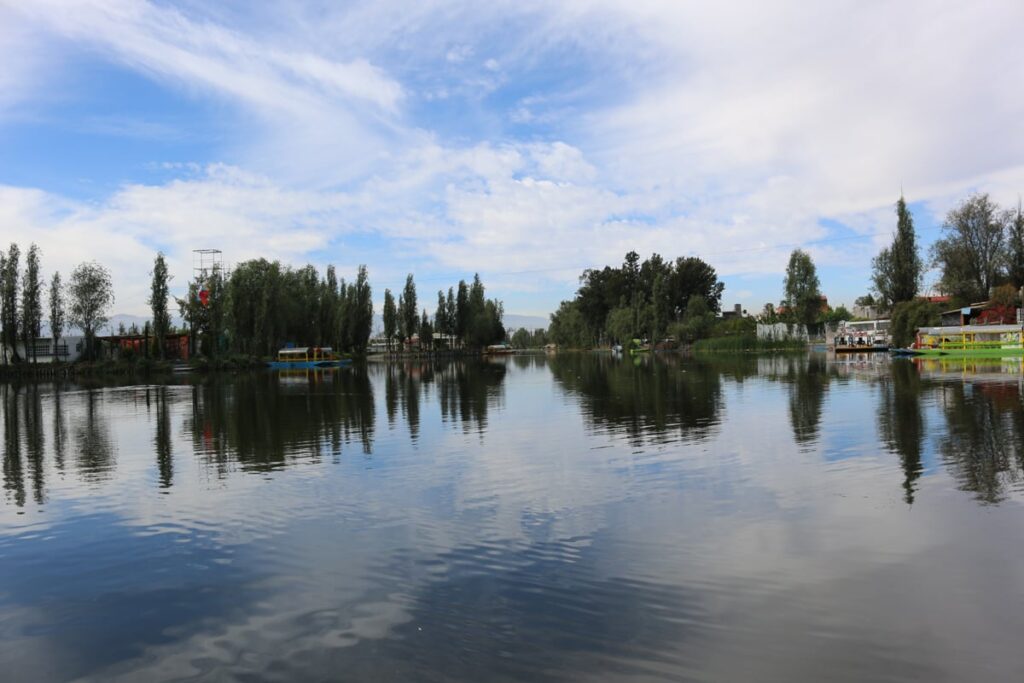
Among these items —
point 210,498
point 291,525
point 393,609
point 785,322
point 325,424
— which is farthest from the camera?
point 785,322

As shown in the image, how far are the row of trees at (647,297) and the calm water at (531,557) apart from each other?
89.5 m

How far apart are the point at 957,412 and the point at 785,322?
256ft

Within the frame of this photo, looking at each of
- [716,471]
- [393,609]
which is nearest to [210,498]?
[393,609]

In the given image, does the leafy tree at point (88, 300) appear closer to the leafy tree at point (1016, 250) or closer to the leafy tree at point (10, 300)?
the leafy tree at point (10, 300)

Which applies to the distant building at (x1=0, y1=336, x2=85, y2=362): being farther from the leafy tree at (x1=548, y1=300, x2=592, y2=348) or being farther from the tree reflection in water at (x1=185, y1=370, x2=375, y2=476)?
the leafy tree at (x1=548, y1=300, x2=592, y2=348)

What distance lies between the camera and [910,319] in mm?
64500

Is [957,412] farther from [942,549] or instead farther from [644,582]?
[644,582]

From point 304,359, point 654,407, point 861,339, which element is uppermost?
point 304,359

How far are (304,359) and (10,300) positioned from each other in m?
30.8

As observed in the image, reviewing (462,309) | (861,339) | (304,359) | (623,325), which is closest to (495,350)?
(462,309)

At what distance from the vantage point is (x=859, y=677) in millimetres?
4770

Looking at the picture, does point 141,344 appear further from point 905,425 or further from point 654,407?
point 905,425

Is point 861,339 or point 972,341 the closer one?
point 972,341

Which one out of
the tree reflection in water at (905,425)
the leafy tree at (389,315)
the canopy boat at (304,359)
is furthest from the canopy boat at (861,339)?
the leafy tree at (389,315)
